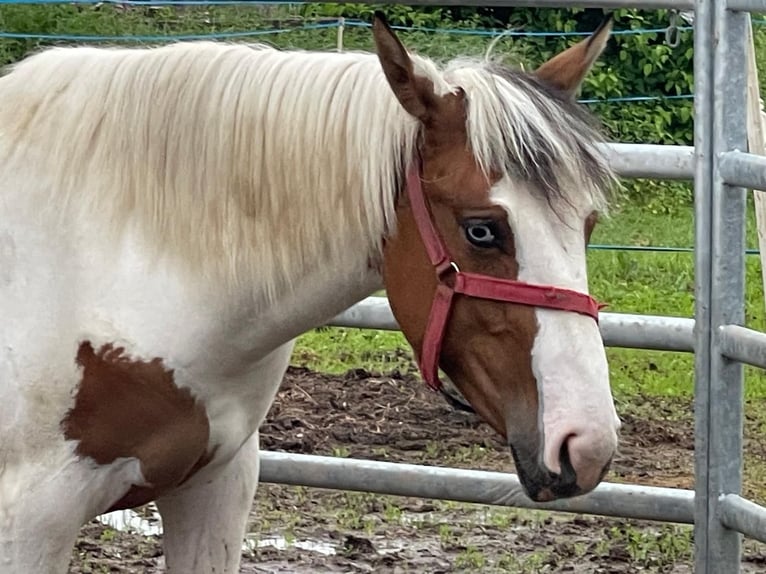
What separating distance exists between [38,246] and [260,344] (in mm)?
465

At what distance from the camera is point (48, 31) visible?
9.09 meters

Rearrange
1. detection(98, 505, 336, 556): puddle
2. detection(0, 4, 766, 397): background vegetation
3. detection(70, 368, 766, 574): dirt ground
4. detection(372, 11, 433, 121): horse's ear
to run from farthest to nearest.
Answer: detection(0, 4, 766, 397): background vegetation
detection(98, 505, 336, 556): puddle
detection(70, 368, 766, 574): dirt ground
detection(372, 11, 433, 121): horse's ear

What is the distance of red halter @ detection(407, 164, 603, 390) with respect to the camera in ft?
7.55

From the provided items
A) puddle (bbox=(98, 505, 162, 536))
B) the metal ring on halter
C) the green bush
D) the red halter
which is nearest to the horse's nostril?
the red halter

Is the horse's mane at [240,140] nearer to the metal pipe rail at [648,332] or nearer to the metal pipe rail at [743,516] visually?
the metal pipe rail at [648,332]

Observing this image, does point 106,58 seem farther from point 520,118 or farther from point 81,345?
point 520,118

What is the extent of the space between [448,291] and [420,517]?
211 centimetres

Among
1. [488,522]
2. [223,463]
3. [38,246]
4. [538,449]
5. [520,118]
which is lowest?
[488,522]

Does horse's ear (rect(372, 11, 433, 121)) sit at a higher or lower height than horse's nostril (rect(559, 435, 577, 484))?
higher

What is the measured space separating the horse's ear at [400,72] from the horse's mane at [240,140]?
5 cm

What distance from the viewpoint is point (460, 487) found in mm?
3529

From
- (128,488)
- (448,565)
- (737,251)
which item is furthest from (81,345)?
(448,565)

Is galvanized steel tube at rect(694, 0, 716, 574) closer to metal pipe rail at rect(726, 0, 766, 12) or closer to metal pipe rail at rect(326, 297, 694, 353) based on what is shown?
metal pipe rail at rect(726, 0, 766, 12)

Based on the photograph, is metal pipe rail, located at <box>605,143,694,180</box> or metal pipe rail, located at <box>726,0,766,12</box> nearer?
metal pipe rail, located at <box>726,0,766,12</box>
